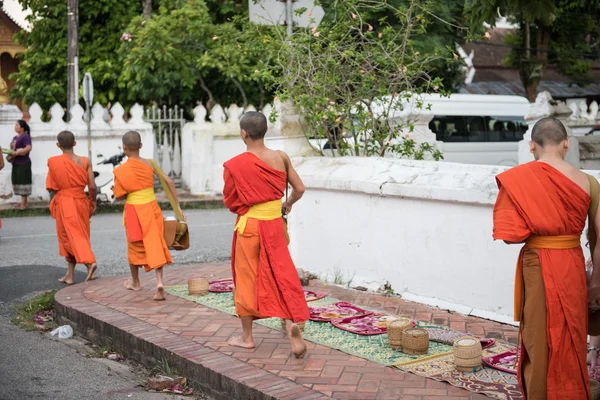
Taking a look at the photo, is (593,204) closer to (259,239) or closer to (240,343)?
(259,239)

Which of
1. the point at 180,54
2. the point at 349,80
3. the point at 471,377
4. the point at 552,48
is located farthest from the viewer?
the point at 552,48

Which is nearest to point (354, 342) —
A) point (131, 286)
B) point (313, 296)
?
point (313, 296)

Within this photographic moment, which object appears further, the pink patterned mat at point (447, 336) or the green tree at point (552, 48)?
the green tree at point (552, 48)

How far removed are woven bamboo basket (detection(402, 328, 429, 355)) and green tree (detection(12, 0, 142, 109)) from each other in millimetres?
17841

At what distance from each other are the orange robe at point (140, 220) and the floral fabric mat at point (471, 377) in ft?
10.4

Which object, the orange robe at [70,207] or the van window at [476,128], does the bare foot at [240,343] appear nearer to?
the orange robe at [70,207]

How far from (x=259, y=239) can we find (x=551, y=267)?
207cm

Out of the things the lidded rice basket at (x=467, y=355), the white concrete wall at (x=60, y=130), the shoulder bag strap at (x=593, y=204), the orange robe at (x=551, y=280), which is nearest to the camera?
the orange robe at (x=551, y=280)

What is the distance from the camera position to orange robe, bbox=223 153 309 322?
19.2ft

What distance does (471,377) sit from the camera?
5.32 metres

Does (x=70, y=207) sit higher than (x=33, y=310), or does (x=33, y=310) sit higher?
(x=70, y=207)

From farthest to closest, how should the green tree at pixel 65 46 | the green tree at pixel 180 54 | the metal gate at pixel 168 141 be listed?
the green tree at pixel 65 46 < the green tree at pixel 180 54 < the metal gate at pixel 168 141

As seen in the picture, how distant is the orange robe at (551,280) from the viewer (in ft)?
14.8

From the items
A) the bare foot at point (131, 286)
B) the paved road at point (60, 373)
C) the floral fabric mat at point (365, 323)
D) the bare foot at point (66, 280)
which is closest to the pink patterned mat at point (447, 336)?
the floral fabric mat at point (365, 323)
